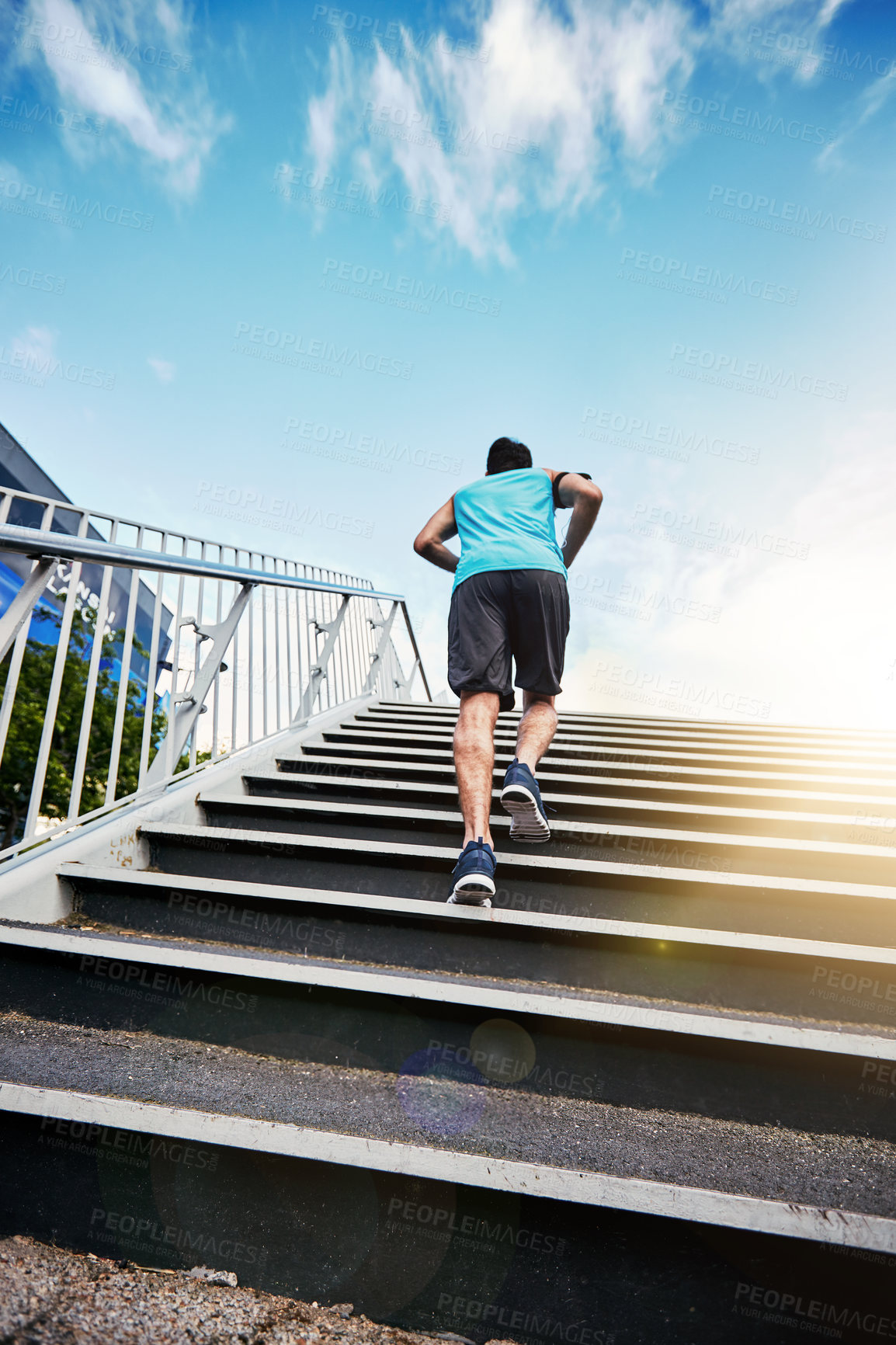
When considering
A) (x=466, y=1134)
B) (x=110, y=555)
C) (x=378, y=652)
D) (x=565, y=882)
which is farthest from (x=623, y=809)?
(x=378, y=652)

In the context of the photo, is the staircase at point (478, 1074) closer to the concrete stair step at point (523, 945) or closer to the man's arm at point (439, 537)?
the concrete stair step at point (523, 945)

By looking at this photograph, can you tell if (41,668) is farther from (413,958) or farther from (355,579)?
(413,958)

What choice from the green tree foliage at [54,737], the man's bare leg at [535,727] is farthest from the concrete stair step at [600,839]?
the green tree foliage at [54,737]

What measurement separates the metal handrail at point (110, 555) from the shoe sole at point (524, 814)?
1307 millimetres

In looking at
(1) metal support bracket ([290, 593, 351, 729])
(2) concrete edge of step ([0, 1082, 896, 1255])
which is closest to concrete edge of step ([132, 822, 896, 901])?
(2) concrete edge of step ([0, 1082, 896, 1255])

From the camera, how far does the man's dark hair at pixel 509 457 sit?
2812 millimetres

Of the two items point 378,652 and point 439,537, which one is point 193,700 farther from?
point 378,652

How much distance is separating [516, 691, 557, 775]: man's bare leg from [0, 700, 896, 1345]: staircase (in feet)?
1.03

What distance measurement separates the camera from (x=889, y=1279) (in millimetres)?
944

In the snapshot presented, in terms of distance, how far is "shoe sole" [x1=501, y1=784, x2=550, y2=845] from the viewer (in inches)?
80.9

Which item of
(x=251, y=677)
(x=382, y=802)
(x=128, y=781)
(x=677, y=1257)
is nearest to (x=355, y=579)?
(x=251, y=677)

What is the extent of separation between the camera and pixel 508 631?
2369 mm

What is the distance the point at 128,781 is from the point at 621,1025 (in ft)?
29.9

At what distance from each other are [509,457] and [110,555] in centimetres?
161
